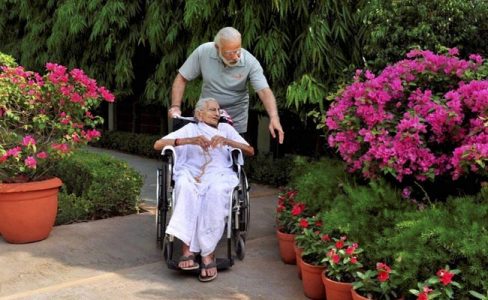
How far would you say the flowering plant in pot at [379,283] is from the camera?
255 cm

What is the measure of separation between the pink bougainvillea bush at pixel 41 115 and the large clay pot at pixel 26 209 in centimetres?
17

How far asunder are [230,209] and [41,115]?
1.78m

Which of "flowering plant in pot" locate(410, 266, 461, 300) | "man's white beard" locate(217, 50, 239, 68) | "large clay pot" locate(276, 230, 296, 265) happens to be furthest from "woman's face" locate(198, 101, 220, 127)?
"flowering plant in pot" locate(410, 266, 461, 300)

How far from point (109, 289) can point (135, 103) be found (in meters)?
7.49

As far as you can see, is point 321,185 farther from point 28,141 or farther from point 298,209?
point 28,141

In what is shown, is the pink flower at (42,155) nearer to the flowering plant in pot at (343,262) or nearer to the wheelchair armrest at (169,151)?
the wheelchair armrest at (169,151)

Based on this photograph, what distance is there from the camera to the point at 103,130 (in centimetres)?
1090

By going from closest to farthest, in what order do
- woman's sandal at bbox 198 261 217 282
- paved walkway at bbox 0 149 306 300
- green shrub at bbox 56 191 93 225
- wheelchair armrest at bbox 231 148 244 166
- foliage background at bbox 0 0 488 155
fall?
1. paved walkway at bbox 0 149 306 300
2. woman's sandal at bbox 198 261 217 282
3. wheelchair armrest at bbox 231 148 244 166
4. foliage background at bbox 0 0 488 155
5. green shrub at bbox 56 191 93 225

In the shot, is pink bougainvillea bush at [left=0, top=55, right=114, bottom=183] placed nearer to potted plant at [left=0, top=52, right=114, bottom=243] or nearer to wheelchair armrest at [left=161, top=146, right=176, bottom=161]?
potted plant at [left=0, top=52, right=114, bottom=243]

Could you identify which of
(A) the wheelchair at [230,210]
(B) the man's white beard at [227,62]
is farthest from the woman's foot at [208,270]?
(B) the man's white beard at [227,62]

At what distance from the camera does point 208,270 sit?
3350 millimetres

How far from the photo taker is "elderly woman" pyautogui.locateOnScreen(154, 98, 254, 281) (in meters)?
3.39

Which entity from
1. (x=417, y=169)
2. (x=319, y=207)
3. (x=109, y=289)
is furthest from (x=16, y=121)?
(x=417, y=169)

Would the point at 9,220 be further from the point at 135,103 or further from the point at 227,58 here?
the point at 135,103
